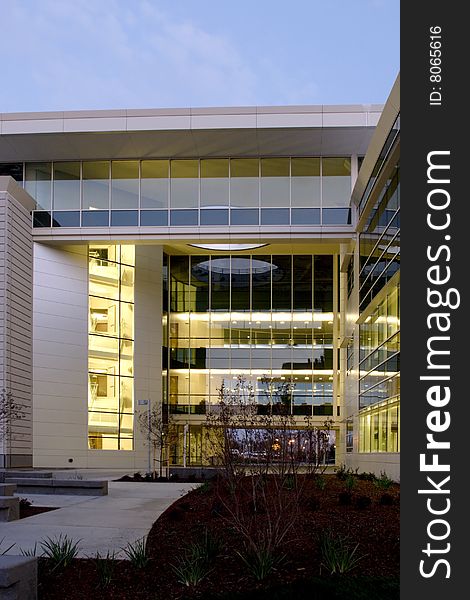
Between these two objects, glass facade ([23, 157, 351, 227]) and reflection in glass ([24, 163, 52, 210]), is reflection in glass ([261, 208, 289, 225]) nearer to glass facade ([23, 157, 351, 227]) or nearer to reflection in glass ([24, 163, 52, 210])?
glass facade ([23, 157, 351, 227])

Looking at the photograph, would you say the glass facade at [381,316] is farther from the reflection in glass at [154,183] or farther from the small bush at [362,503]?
the reflection in glass at [154,183]

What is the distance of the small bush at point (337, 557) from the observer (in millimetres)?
8289

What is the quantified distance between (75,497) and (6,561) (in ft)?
36.3

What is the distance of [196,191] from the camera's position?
34.7 metres

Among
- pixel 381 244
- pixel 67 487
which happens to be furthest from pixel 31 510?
pixel 381 244

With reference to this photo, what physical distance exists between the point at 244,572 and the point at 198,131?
25.7 m

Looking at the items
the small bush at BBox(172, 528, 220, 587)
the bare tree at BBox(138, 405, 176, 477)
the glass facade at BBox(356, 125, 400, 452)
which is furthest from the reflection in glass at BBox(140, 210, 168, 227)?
the small bush at BBox(172, 528, 220, 587)

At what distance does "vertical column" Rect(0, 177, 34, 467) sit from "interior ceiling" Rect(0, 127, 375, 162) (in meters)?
2.18

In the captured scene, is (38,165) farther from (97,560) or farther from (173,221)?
(97,560)

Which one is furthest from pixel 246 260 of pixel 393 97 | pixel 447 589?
pixel 447 589

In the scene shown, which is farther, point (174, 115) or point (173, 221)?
point (173, 221)

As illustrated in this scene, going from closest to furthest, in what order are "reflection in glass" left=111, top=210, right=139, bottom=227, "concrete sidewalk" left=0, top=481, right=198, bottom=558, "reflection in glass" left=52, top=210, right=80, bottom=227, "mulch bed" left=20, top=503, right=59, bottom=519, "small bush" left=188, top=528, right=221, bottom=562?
1. "small bush" left=188, top=528, right=221, bottom=562
2. "concrete sidewalk" left=0, top=481, right=198, bottom=558
3. "mulch bed" left=20, top=503, right=59, bottom=519
4. "reflection in glass" left=111, top=210, right=139, bottom=227
5. "reflection in glass" left=52, top=210, right=80, bottom=227

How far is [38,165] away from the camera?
35500mm

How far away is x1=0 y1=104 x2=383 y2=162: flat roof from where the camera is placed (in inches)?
1238
